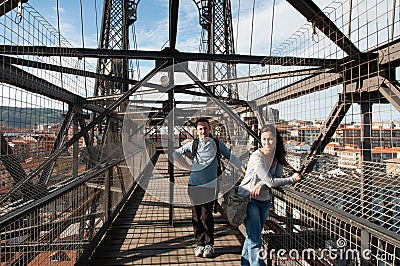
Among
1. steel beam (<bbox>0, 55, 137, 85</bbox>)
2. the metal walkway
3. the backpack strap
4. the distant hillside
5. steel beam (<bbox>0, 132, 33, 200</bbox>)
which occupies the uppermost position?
steel beam (<bbox>0, 55, 137, 85</bbox>)

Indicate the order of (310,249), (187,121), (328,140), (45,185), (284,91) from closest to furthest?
1. (310,249)
2. (45,185)
3. (328,140)
4. (187,121)
5. (284,91)

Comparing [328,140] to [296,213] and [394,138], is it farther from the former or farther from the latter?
[296,213]

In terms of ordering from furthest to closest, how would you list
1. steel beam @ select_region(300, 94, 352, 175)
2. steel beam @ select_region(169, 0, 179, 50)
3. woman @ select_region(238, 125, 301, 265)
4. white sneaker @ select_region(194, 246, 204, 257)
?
steel beam @ select_region(300, 94, 352, 175) → steel beam @ select_region(169, 0, 179, 50) → white sneaker @ select_region(194, 246, 204, 257) → woman @ select_region(238, 125, 301, 265)

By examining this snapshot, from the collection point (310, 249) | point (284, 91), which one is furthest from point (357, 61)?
point (310, 249)

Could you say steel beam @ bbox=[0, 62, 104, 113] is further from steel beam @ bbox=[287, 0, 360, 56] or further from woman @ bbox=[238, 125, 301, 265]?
steel beam @ bbox=[287, 0, 360, 56]

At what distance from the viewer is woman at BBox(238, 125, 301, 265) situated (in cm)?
208

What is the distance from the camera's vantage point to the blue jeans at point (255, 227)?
7.00 feet

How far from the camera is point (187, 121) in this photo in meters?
4.10

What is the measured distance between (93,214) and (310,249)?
215 centimetres

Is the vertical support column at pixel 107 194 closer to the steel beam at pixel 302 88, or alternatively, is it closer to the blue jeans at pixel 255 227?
the blue jeans at pixel 255 227

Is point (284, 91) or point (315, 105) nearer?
point (315, 105)

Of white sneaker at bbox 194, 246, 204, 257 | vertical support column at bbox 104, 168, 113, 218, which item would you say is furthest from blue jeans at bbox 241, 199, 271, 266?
vertical support column at bbox 104, 168, 113, 218

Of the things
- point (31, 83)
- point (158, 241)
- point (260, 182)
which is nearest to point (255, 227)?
point (260, 182)

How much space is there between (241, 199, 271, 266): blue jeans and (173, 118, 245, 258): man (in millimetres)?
526
